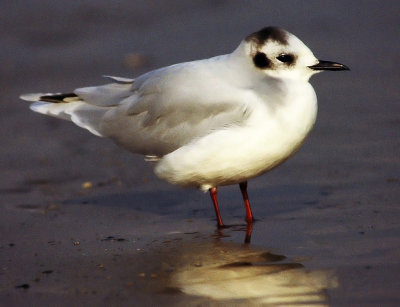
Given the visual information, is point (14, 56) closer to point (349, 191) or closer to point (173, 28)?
point (173, 28)

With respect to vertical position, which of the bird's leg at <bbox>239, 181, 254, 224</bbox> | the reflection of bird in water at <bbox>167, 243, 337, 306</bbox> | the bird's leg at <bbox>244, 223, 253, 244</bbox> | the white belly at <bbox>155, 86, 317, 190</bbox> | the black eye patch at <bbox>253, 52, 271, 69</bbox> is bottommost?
the reflection of bird in water at <bbox>167, 243, 337, 306</bbox>

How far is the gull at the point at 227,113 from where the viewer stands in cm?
580

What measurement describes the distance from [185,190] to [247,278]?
2033mm

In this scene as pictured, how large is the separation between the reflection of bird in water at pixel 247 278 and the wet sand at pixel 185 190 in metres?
0.01

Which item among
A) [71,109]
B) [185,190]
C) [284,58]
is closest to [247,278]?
[284,58]

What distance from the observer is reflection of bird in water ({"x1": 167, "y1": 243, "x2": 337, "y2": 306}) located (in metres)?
4.71

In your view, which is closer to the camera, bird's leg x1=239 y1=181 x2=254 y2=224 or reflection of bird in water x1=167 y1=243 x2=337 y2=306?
reflection of bird in water x1=167 y1=243 x2=337 y2=306

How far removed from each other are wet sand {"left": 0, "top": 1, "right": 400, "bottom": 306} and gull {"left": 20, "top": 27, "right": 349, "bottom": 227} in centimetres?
42

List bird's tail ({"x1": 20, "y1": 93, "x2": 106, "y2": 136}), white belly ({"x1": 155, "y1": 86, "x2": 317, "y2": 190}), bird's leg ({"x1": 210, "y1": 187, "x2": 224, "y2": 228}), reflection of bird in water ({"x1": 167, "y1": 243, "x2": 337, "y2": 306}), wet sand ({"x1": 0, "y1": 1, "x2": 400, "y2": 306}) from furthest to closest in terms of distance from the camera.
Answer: bird's tail ({"x1": 20, "y1": 93, "x2": 106, "y2": 136}) < bird's leg ({"x1": 210, "y1": 187, "x2": 224, "y2": 228}) < white belly ({"x1": 155, "y1": 86, "x2": 317, "y2": 190}) < wet sand ({"x1": 0, "y1": 1, "x2": 400, "y2": 306}) < reflection of bird in water ({"x1": 167, "y1": 243, "x2": 337, "y2": 306})

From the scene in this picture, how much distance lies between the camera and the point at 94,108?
6879 millimetres

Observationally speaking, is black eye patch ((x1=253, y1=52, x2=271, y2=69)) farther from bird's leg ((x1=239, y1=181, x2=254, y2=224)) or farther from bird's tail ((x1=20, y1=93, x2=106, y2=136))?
bird's tail ((x1=20, y1=93, x2=106, y2=136))

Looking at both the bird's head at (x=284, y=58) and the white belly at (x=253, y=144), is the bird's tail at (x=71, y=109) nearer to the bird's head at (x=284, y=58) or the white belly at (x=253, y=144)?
→ the white belly at (x=253, y=144)

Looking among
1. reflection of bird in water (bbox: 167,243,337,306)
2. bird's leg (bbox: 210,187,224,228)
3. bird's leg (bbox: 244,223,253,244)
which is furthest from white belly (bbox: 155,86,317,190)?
reflection of bird in water (bbox: 167,243,337,306)

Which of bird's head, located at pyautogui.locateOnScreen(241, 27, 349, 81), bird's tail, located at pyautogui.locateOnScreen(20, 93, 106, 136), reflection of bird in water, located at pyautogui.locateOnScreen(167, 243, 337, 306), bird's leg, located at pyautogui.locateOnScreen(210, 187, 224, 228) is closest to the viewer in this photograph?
reflection of bird in water, located at pyautogui.locateOnScreen(167, 243, 337, 306)
